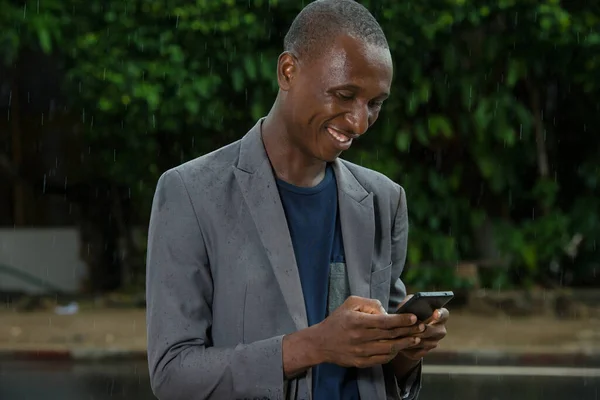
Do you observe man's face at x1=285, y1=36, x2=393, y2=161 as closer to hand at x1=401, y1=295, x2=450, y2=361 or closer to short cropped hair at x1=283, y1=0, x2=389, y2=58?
short cropped hair at x1=283, y1=0, x2=389, y2=58

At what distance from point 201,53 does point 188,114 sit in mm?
704

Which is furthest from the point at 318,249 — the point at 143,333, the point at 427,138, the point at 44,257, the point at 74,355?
the point at 44,257

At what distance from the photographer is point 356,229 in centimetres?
239

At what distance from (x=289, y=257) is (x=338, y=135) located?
275 mm

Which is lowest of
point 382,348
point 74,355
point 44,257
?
point 74,355

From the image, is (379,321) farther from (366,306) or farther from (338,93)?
(338,93)

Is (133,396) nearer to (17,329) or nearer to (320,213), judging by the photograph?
(17,329)

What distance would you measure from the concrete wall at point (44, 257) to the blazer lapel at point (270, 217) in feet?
42.6

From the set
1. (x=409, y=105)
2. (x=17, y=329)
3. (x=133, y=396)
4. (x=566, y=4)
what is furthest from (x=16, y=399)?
(x=566, y=4)

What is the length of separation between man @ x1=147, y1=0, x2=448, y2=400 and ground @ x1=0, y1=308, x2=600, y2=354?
26.8 ft

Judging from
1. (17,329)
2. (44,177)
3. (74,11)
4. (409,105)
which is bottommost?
(17,329)

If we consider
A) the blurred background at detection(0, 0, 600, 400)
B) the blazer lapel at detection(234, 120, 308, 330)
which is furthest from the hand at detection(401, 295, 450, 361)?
the blurred background at detection(0, 0, 600, 400)

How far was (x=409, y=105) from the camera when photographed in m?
12.5

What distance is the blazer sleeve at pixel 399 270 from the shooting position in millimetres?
2482
